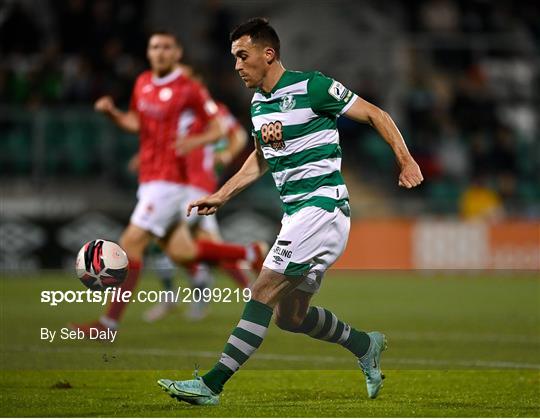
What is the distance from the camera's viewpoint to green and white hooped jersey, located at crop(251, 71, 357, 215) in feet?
22.8

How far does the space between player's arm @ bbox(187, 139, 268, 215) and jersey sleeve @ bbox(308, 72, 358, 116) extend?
52 centimetres

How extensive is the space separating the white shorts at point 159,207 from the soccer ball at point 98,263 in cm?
218

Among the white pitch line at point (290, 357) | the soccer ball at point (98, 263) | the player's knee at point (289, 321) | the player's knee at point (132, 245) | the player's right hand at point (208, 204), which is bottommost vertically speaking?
the white pitch line at point (290, 357)

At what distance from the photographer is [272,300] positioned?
685 centimetres

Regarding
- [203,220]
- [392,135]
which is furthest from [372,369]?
[203,220]

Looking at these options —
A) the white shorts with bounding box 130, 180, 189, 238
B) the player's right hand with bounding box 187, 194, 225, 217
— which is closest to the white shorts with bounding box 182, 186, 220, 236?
the white shorts with bounding box 130, 180, 189, 238

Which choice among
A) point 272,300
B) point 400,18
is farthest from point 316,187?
point 400,18

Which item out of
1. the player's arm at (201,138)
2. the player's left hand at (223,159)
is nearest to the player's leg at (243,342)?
the player's arm at (201,138)

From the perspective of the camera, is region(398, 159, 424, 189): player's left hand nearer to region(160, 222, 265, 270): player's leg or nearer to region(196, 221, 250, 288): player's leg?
region(160, 222, 265, 270): player's leg

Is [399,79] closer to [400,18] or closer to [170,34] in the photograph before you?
[400,18]

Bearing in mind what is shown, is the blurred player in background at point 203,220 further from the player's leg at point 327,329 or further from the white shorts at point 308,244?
the white shorts at point 308,244

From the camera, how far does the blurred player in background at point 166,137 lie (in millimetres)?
10641

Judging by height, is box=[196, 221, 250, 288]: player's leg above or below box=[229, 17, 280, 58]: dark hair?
below

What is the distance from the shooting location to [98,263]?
803cm
